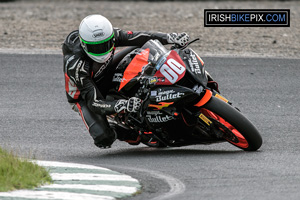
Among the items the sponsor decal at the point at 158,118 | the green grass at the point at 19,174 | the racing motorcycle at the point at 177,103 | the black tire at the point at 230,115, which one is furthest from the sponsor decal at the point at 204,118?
the green grass at the point at 19,174

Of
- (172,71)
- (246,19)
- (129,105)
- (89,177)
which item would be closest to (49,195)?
(89,177)

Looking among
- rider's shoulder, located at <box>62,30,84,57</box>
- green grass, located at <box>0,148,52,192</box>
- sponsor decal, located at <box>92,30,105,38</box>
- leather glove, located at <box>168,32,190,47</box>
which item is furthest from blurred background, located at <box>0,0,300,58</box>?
green grass, located at <box>0,148,52,192</box>

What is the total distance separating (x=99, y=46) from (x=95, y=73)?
431 millimetres

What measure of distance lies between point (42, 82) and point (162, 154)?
4.77m

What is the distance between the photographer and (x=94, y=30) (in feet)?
22.7

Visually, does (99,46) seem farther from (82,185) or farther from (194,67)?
(82,185)

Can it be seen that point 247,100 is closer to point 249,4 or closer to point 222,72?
point 222,72

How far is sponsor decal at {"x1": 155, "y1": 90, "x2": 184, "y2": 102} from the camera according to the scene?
674cm

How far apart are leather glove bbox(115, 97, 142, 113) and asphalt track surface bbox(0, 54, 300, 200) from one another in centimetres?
54

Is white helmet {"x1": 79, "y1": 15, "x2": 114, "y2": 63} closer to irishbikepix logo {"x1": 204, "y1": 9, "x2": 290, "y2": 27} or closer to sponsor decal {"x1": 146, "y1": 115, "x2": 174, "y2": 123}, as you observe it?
sponsor decal {"x1": 146, "y1": 115, "x2": 174, "y2": 123}

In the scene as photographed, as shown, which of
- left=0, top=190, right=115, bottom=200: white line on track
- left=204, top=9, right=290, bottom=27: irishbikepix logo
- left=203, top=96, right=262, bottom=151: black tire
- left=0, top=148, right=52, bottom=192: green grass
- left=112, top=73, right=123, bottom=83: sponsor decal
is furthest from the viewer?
left=204, top=9, right=290, bottom=27: irishbikepix logo

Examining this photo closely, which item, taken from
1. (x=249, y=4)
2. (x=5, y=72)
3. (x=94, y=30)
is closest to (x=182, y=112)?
(x=94, y=30)

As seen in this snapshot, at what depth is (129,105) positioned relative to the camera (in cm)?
684

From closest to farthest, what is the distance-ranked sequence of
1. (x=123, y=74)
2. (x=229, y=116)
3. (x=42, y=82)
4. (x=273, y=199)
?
(x=273, y=199) → (x=229, y=116) → (x=123, y=74) → (x=42, y=82)
